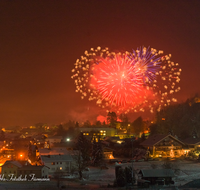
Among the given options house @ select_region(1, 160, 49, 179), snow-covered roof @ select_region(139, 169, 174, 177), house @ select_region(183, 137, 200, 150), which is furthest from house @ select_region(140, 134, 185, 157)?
house @ select_region(1, 160, 49, 179)

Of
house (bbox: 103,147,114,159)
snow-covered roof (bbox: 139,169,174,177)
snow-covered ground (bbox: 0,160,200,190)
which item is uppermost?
house (bbox: 103,147,114,159)

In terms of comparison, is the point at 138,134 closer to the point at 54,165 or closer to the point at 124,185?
the point at 54,165

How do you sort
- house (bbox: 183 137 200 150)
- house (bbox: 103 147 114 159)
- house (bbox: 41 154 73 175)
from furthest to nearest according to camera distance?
1. house (bbox: 183 137 200 150)
2. house (bbox: 103 147 114 159)
3. house (bbox: 41 154 73 175)

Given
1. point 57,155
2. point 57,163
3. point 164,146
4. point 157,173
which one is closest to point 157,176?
point 157,173

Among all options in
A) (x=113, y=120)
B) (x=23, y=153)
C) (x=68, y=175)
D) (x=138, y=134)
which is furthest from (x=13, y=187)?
(x=113, y=120)

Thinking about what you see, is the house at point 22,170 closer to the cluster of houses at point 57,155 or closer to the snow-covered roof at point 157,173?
the cluster of houses at point 57,155

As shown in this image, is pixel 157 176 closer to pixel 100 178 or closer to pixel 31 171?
pixel 100 178

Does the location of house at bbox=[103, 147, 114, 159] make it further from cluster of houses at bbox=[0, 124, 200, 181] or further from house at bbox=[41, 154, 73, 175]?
house at bbox=[41, 154, 73, 175]

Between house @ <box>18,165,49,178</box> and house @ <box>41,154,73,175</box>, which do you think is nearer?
house @ <box>18,165,49,178</box>
